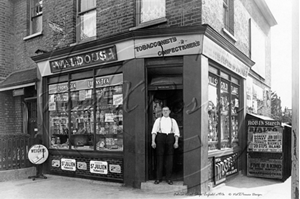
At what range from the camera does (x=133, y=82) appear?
7453mm

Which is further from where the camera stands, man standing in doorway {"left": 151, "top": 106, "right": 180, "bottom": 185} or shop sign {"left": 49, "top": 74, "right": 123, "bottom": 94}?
shop sign {"left": 49, "top": 74, "right": 123, "bottom": 94}

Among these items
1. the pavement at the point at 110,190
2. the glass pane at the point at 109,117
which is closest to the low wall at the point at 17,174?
the pavement at the point at 110,190

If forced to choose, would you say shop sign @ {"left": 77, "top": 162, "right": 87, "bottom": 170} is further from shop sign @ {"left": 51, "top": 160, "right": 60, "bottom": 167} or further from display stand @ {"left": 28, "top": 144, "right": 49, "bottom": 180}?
display stand @ {"left": 28, "top": 144, "right": 49, "bottom": 180}

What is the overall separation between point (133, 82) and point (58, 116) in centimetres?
340

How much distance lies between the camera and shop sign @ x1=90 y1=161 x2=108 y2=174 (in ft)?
26.3

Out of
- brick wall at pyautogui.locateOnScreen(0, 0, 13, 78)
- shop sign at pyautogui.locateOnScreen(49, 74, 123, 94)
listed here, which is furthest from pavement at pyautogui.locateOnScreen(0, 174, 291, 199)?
brick wall at pyautogui.locateOnScreen(0, 0, 13, 78)

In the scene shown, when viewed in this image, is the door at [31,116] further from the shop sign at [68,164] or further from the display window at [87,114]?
the shop sign at [68,164]

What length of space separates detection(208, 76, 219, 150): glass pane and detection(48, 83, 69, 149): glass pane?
4.35 meters

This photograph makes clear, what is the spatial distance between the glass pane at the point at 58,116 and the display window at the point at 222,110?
4.40 metres

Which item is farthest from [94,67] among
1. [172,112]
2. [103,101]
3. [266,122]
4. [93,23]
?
[266,122]

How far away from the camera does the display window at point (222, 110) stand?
7934 millimetres

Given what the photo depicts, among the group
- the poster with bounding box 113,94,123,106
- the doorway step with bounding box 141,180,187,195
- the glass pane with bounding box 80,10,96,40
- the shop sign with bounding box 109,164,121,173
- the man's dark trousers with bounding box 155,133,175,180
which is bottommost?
the doorway step with bounding box 141,180,187,195

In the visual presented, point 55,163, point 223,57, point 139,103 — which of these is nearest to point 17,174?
point 55,163

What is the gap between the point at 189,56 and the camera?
22.6 ft
